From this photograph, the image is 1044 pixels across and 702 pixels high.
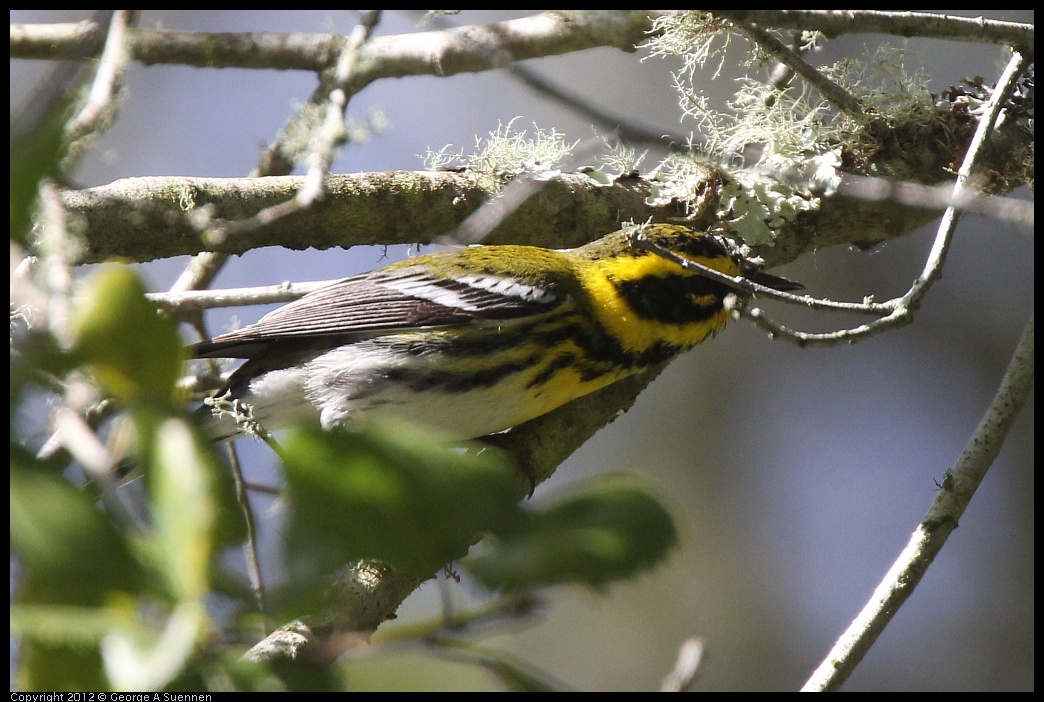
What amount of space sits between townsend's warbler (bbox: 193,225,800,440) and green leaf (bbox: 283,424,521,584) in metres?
2.14

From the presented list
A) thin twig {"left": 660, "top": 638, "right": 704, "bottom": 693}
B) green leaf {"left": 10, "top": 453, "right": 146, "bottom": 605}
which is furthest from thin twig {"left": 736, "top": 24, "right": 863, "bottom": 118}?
green leaf {"left": 10, "top": 453, "right": 146, "bottom": 605}

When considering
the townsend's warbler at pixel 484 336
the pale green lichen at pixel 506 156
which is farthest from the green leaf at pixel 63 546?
the pale green lichen at pixel 506 156

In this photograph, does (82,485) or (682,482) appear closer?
(82,485)

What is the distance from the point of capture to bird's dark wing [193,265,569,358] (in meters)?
3.03

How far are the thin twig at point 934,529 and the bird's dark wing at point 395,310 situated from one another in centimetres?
138

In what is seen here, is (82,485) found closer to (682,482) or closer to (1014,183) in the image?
(1014,183)

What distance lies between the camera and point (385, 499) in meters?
0.70

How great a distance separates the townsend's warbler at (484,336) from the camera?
9.55ft

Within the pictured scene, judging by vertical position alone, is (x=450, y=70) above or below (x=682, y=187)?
above

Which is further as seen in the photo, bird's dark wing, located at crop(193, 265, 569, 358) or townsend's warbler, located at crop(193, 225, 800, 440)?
bird's dark wing, located at crop(193, 265, 569, 358)

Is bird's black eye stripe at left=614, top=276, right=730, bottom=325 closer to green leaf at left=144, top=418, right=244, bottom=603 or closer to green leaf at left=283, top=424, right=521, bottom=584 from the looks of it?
green leaf at left=283, top=424, right=521, bottom=584

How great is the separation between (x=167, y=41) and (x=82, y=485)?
3.68m

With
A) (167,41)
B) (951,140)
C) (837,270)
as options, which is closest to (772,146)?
(951,140)
